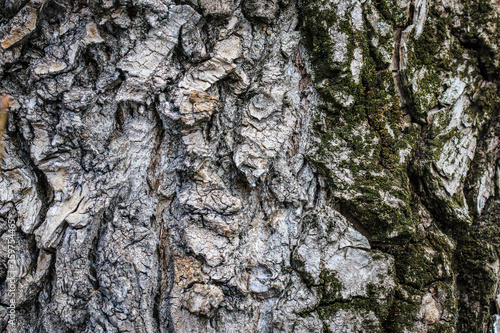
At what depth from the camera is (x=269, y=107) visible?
1.73 metres

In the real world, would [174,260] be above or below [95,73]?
below

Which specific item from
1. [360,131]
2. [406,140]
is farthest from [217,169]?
[406,140]

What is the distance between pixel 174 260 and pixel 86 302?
552 millimetres

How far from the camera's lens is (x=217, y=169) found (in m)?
1.74

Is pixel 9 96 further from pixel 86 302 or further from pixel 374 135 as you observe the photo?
pixel 374 135

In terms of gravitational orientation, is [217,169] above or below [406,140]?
below

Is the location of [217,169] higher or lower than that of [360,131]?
lower

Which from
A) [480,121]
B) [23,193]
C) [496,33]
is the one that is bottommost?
[23,193]

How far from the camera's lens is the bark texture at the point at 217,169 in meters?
1.64

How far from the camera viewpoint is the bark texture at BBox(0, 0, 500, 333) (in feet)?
5.39

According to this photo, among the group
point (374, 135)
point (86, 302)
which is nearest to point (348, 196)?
point (374, 135)

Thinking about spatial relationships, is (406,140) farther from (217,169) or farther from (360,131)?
(217,169)

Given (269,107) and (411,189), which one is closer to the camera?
(269,107)

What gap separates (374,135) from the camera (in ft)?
5.66
